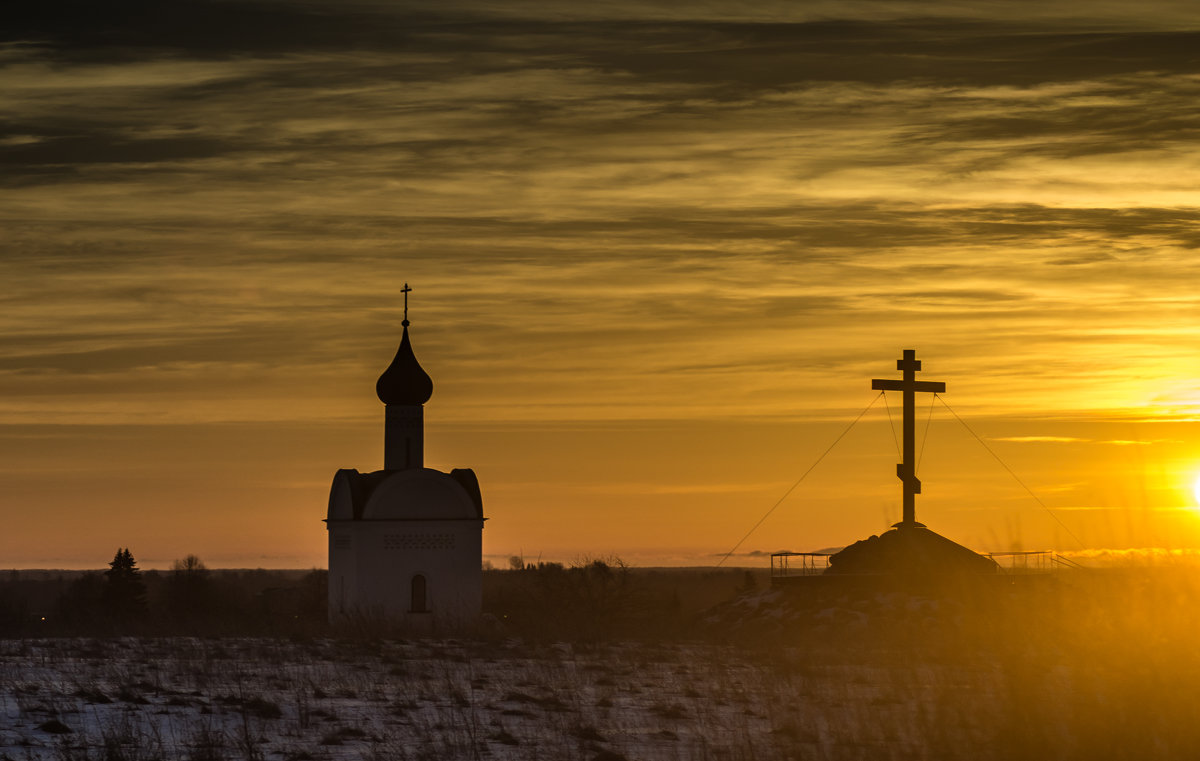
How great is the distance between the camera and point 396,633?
38.2 metres

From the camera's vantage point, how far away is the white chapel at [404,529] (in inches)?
2181

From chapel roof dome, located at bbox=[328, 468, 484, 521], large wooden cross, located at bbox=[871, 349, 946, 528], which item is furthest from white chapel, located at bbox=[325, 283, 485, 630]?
large wooden cross, located at bbox=[871, 349, 946, 528]

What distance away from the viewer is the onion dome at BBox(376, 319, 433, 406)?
2207 inches

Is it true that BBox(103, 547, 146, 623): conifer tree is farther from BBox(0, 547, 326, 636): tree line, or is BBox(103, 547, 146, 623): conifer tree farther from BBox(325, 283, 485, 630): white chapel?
BBox(325, 283, 485, 630): white chapel

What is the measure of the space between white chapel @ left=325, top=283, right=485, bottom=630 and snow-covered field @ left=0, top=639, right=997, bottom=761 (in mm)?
27049

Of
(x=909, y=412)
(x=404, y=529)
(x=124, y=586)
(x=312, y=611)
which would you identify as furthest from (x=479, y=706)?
(x=124, y=586)

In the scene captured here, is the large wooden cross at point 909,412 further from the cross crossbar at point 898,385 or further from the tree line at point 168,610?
the tree line at point 168,610

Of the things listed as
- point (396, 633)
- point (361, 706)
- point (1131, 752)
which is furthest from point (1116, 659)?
point (396, 633)

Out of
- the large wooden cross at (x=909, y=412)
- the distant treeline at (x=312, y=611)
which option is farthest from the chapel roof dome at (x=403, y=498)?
the large wooden cross at (x=909, y=412)

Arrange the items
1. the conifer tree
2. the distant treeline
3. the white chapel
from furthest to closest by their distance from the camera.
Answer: the conifer tree
the white chapel
the distant treeline

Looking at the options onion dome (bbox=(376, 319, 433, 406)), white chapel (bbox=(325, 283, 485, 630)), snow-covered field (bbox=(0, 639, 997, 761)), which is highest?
onion dome (bbox=(376, 319, 433, 406))

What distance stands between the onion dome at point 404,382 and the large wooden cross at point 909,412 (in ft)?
68.9

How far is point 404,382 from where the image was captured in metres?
56.0

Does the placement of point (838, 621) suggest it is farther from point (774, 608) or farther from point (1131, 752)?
point (1131, 752)
